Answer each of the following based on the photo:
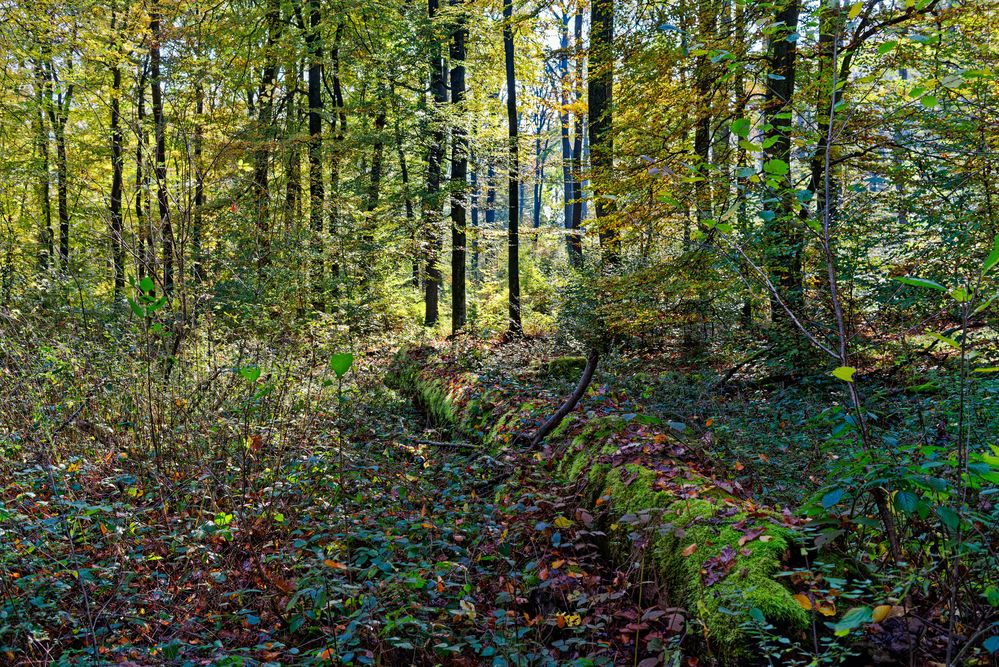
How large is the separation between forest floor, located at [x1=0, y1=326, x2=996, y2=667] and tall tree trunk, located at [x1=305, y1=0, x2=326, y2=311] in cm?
582

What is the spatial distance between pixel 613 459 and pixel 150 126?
9.41 m

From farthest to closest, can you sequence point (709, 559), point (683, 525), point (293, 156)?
1. point (293, 156)
2. point (683, 525)
3. point (709, 559)

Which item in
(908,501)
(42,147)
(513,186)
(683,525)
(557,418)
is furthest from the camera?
(42,147)

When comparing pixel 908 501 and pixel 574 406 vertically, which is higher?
pixel 908 501

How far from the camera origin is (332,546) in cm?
393

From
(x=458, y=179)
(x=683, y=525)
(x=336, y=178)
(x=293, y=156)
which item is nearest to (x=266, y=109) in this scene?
(x=293, y=156)

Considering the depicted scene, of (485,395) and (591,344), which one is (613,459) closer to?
(485,395)

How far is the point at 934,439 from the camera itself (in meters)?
4.36

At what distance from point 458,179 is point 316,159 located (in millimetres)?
3356

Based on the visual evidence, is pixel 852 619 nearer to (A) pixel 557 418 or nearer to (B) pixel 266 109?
(A) pixel 557 418

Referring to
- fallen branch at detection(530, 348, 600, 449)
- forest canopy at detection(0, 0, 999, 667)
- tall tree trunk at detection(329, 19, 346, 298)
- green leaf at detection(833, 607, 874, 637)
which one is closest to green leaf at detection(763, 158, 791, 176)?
forest canopy at detection(0, 0, 999, 667)

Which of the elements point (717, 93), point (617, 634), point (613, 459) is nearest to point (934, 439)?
point (613, 459)

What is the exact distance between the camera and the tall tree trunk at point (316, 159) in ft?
38.1

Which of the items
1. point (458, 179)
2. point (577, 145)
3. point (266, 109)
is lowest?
point (458, 179)
